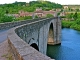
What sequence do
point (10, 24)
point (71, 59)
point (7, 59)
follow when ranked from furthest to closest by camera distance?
1. point (71, 59)
2. point (10, 24)
3. point (7, 59)

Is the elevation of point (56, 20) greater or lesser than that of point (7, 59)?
lesser

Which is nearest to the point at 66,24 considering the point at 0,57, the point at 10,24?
the point at 10,24

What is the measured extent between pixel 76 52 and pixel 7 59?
26.9m

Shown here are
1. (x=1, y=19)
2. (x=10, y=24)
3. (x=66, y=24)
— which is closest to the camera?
(x=10, y=24)

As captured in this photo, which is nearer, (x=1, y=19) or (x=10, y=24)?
(x=10, y=24)

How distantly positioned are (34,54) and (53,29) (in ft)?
138

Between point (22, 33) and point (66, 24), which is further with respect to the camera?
point (66, 24)

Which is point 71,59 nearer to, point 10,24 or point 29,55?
point 10,24

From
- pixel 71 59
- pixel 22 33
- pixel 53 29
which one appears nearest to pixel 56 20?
pixel 53 29

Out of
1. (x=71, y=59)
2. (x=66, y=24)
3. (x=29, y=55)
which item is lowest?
(x=66, y=24)

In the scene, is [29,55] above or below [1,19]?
above

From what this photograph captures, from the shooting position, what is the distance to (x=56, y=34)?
156 ft

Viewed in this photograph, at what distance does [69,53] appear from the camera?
33188mm

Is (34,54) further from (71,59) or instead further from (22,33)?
(71,59)
